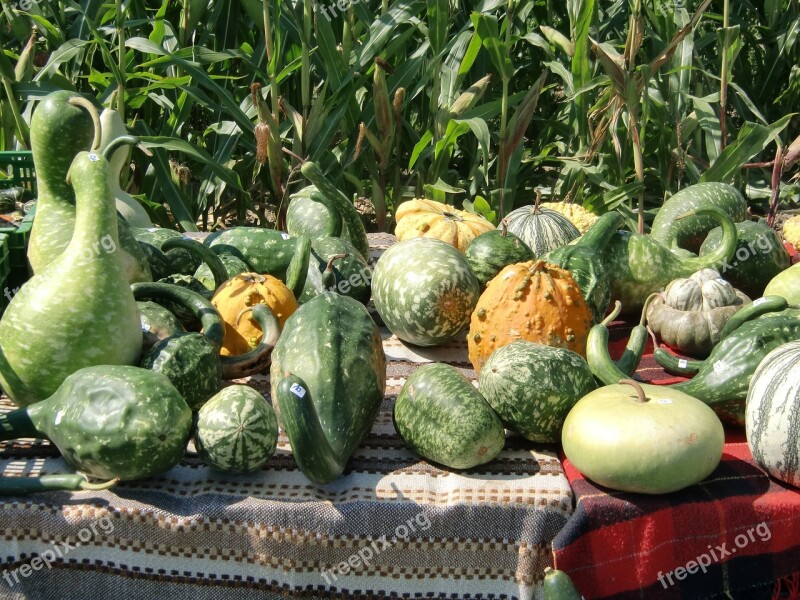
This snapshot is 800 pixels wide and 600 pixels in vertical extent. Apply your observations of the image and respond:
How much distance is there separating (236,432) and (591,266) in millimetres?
1313

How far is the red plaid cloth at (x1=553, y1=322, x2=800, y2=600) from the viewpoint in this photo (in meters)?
1.77

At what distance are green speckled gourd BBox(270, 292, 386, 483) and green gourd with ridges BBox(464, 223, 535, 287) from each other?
28.0 inches

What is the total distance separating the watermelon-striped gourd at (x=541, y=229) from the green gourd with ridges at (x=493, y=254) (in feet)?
1.30

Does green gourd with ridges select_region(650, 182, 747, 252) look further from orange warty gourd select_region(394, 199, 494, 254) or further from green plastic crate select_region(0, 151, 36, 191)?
green plastic crate select_region(0, 151, 36, 191)

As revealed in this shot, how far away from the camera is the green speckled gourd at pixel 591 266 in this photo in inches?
101

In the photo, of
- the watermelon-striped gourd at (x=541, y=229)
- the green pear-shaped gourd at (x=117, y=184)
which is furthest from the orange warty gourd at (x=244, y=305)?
the watermelon-striped gourd at (x=541, y=229)

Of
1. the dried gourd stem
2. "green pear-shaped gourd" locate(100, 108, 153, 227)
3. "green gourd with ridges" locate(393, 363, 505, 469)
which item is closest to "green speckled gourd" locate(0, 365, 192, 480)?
"green gourd with ridges" locate(393, 363, 505, 469)

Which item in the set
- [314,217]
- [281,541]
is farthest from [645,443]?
[314,217]

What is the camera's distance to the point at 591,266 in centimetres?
262

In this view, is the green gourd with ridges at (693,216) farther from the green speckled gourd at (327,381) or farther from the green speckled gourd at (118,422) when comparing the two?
the green speckled gourd at (118,422)

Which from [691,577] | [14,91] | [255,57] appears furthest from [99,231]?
[255,57]

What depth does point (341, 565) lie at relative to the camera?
5.89 ft

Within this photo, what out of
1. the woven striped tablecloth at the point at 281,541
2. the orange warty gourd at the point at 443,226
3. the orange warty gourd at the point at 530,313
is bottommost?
the woven striped tablecloth at the point at 281,541

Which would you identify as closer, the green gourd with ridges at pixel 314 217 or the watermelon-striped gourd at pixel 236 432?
the watermelon-striped gourd at pixel 236 432
